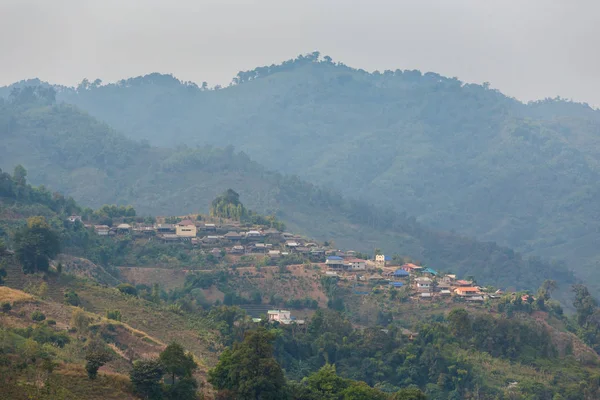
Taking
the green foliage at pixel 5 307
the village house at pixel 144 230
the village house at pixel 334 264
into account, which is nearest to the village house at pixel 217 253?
the village house at pixel 144 230

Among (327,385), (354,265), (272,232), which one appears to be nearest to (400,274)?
(354,265)

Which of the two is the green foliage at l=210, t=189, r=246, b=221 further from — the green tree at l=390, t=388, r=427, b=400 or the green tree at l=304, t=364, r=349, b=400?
the green tree at l=390, t=388, r=427, b=400

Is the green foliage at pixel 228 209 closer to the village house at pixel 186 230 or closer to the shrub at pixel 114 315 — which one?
the village house at pixel 186 230

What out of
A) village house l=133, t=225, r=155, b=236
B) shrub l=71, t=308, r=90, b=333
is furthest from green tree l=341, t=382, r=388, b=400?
village house l=133, t=225, r=155, b=236

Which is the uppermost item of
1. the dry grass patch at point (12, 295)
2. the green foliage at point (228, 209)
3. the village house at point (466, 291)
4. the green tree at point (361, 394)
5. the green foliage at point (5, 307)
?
the green foliage at point (228, 209)

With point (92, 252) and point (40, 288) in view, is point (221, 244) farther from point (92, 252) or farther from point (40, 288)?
point (40, 288)

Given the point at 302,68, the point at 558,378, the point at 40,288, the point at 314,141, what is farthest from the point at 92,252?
the point at 302,68
